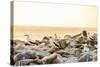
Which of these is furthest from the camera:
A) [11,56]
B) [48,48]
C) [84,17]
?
[84,17]

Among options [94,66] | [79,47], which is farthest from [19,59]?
[94,66]

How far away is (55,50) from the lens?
2.41m

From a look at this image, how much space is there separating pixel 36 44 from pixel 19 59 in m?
0.27

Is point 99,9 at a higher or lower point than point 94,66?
higher

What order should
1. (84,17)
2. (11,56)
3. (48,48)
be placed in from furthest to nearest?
(84,17) → (48,48) → (11,56)

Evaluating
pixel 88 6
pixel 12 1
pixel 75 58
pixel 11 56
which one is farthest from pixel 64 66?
pixel 12 1

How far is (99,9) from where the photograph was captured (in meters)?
2.63

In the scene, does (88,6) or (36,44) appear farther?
(88,6)

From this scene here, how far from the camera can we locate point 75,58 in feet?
8.20

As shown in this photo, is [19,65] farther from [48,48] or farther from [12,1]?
[12,1]

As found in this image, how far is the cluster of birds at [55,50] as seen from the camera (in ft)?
7.47

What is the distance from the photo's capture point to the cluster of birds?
7.47 feet
